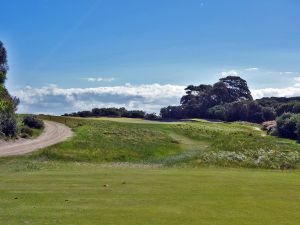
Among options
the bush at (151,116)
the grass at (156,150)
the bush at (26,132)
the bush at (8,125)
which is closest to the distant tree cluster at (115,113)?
the bush at (151,116)

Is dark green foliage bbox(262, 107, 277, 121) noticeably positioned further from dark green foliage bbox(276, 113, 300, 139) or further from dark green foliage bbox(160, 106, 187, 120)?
dark green foliage bbox(276, 113, 300, 139)

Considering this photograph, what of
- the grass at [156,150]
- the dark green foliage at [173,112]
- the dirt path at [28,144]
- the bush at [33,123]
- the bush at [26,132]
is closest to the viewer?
the grass at [156,150]

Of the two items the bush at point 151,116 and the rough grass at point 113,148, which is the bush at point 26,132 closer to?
the rough grass at point 113,148

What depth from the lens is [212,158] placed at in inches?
1613

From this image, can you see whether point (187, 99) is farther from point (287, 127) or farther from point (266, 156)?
point (266, 156)

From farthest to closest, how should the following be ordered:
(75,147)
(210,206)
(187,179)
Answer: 1. (75,147)
2. (187,179)
3. (210,206)

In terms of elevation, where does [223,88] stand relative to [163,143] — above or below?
above

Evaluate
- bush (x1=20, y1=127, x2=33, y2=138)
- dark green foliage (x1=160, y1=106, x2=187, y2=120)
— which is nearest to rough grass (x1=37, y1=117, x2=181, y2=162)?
bush (x1=20, y1=127, x2=33, y2=138)

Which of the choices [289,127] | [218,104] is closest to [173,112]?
[218,104]

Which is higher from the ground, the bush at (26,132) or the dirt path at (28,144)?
the bush at (26,132)

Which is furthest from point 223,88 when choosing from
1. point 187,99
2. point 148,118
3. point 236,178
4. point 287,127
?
point 236,178

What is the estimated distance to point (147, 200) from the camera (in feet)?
55.8

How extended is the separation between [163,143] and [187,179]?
42370 mm

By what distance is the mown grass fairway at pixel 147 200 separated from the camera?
13.9 meters
